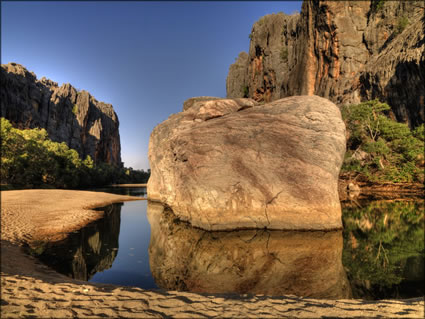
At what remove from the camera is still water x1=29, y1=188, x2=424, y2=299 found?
680 cm

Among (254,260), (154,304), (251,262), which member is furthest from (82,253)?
(254,260)

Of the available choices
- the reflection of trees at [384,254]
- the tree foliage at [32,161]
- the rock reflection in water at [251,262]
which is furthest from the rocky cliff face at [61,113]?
the reflection of trees at [384,254]

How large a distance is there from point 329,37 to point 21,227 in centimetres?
5706

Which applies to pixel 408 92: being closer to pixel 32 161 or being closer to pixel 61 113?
pixel 32 161

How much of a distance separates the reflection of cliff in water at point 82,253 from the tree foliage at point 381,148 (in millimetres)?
35216

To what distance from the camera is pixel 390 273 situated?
7.66 meters

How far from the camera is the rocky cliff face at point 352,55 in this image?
114 ft

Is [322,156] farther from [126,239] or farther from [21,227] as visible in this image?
[21,227]

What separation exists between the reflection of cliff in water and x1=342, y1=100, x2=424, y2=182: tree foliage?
35216 millimetres

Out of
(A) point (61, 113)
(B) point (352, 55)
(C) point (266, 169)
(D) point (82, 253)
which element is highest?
(A) point (61, 113)

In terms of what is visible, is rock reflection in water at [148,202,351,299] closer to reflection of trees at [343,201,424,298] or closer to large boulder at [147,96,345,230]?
reflection of trees at [343,201,424,298]

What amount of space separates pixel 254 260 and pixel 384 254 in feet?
18.4

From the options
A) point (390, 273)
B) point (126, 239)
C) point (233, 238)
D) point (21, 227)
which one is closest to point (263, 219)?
point (233, 238)

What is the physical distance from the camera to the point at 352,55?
45531 mm
